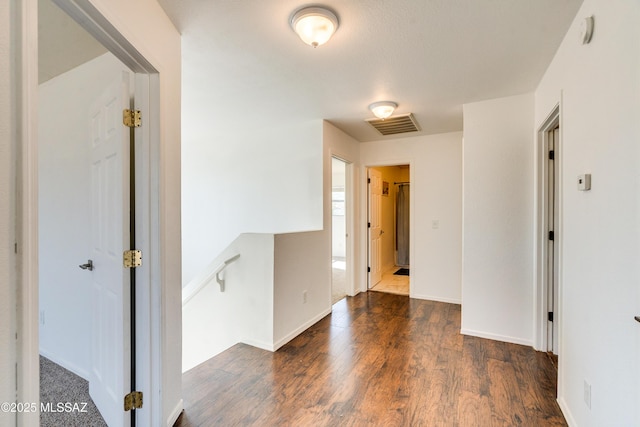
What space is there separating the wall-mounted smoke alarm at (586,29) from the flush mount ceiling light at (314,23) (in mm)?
1289

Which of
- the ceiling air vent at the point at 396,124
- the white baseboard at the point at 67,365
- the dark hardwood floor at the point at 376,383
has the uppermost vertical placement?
the ceiling air vent at the point at 396,124

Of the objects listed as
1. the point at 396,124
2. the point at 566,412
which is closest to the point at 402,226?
the point at 396,124

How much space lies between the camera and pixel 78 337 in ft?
7.34

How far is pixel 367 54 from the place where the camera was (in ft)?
6.99

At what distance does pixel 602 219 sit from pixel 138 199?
7.69 feet

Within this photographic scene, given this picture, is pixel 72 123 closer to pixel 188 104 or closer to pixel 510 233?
pixel 188 104

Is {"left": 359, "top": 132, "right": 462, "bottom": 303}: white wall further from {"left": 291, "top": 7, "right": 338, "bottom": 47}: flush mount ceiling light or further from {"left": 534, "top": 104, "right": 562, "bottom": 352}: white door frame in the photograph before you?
{"left": 291, "top": 7, "right": 338, "bottom": 47}: flush mount ceiling light

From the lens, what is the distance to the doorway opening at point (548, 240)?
262cm

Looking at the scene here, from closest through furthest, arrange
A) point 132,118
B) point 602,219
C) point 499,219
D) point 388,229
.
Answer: point 602,219 < point 132,118 < point 499,219 < point 388,229

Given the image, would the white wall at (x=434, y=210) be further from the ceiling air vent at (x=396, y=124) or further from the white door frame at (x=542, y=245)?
the white door frame at (x=542, y=245)

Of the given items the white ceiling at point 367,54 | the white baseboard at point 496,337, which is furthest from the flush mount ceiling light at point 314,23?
the white baseboard at point 496,337

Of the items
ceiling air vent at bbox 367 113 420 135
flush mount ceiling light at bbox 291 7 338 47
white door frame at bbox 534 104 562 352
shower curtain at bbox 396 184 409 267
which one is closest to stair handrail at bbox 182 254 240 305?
flush mount ceiling light at bbox 291 7 338 47

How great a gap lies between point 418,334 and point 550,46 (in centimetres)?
267

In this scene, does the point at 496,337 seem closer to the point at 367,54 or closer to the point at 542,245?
the point at 542,245
